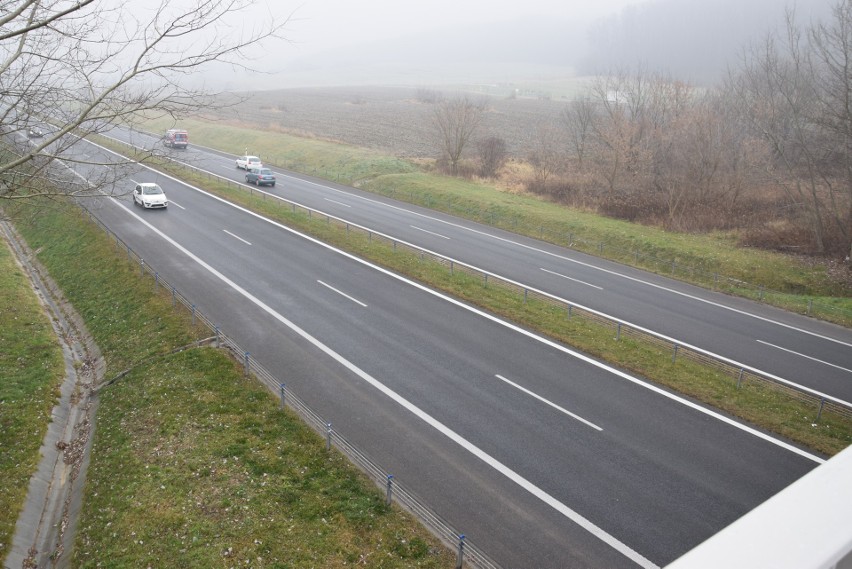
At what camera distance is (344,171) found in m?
53.5

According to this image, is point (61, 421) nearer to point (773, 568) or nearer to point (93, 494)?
point (93, 494)

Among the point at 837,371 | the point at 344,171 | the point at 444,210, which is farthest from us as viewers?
the point at 344,171

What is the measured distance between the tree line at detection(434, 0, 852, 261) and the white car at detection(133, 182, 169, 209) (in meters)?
25.6

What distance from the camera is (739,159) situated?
1497 inches

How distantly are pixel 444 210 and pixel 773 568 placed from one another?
3794 centimetres

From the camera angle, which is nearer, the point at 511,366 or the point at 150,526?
the point at 150,526

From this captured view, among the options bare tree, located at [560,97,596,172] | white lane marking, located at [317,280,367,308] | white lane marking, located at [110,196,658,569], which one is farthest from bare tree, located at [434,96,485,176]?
white lane marking, located at [110,196,658,569]

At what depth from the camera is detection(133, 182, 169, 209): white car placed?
34469 mm

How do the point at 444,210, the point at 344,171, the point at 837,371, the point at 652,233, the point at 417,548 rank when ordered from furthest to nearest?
the point at 344,171, the point at 444,210, the point at 652,233, the point at 837,371, the point at 417,548

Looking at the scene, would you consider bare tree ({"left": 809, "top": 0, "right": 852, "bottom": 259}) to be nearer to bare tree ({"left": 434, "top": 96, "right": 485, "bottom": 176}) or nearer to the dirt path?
bare tree ({"left": 434, "top": 96, "right": 485, "bottom": 176})

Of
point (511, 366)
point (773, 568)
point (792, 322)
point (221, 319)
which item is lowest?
point (792, 322)

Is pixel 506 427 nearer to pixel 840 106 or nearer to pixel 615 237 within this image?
pixel 615 237

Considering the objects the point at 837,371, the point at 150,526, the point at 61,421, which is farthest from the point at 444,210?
the point at 150,526

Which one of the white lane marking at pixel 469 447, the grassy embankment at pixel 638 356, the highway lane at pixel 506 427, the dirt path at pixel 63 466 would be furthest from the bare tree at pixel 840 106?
the dirt path at pixel 63 466
